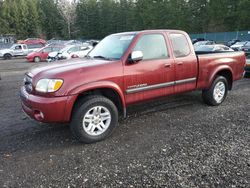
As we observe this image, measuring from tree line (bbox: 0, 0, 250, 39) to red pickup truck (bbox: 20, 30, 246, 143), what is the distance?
48940 mm

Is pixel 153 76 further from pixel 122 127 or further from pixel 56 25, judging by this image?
pixel 56 25

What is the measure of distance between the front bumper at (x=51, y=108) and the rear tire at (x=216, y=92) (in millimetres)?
3519

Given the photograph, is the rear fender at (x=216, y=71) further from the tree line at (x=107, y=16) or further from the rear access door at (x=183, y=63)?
the tree line at (x=107, y=16)

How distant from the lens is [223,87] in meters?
6.38

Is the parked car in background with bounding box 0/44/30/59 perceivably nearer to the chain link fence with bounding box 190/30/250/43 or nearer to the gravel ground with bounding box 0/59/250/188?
the gravel ground with bounding box 0/59/250/188

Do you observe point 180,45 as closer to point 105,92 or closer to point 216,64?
point 216,64

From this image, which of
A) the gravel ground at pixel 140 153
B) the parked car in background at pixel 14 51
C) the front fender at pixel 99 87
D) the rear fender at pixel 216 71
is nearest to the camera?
the gravel ground at pixel 140 153

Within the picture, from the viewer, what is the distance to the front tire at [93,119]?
4043mm

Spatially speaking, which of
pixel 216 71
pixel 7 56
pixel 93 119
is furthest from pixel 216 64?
pixel 7 56

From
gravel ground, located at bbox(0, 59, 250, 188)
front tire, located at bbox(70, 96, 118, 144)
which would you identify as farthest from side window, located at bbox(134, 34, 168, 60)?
gravel ground, located at bbox(0, 59, 250, 188)

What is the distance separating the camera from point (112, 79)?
14.0 ft

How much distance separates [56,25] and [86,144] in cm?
7203

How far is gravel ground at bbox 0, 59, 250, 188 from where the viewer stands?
323cm

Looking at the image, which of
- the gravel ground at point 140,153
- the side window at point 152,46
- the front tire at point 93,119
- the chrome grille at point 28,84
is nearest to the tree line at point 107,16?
the side window at point 152,46
